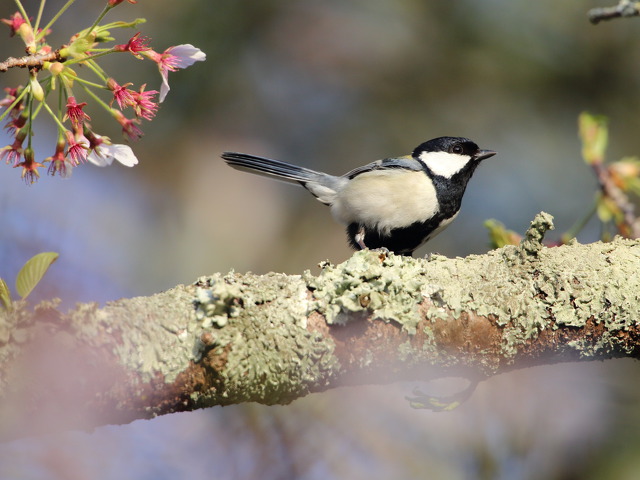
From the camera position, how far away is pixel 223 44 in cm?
623

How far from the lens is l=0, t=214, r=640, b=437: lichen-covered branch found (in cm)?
132

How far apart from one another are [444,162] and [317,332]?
2345mm

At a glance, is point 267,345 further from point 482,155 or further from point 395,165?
point 482,155

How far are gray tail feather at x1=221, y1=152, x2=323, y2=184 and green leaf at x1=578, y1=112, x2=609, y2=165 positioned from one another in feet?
5.49

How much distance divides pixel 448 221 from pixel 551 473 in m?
1.43

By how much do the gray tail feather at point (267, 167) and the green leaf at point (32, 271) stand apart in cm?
230

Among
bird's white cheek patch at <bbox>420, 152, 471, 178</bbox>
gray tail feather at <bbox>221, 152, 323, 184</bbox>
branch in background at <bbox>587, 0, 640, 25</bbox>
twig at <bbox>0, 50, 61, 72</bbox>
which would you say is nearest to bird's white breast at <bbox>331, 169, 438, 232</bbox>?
bird's white cheek patch at <bbox>420, 152, 471, 178</bbox>

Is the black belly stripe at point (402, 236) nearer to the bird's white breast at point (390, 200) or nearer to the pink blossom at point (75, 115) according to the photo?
the bird's white breast at point (390, 200)

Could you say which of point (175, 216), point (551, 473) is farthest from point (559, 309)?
point (175, 216)

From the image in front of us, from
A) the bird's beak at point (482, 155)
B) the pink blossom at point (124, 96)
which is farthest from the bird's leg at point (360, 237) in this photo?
the pink blossom at point (124, 96)

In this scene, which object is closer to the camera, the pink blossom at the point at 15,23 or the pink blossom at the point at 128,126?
the pink blossom at the point at 15,23

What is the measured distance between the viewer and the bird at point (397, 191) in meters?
3.49

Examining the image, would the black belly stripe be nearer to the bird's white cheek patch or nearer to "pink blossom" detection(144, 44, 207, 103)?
the bird's white cheek patch

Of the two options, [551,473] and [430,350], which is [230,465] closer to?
[430,350]
